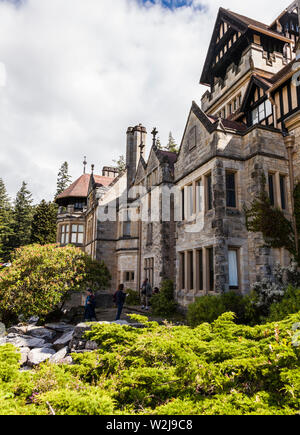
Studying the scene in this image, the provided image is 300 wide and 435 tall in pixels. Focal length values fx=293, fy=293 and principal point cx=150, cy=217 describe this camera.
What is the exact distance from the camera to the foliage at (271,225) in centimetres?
1210

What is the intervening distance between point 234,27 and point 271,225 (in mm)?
16462

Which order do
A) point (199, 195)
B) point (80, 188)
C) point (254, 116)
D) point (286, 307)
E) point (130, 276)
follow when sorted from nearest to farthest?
1. point (286, 307)
2. point (199, 195)
3. point (254, 116)
4. point (130, 276)
5. point (80, 188)

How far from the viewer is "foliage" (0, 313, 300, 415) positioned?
3535mm

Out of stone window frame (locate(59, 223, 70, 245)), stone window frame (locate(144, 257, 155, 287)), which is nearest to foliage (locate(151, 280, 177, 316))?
stone window frame (locate(144, 257, 155, 287))

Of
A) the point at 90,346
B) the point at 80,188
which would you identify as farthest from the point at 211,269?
the point at 80,188

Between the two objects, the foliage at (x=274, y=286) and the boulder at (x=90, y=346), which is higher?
the foliage at (x=274, y=286)

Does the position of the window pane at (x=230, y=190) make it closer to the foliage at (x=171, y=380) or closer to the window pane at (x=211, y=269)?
the window pane at (x=211, y=269)

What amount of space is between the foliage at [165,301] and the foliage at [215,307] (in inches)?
152

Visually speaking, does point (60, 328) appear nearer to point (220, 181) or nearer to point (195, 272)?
point (195, 272)

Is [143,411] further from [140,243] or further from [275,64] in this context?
[275,64]

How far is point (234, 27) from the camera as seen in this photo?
68.6 ft

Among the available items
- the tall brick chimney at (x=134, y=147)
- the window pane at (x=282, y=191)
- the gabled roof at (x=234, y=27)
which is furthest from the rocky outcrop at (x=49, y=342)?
the gabled roof at (x=234, y=27)

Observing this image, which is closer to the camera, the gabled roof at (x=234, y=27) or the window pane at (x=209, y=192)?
the window pane at (x=209, y=192)
